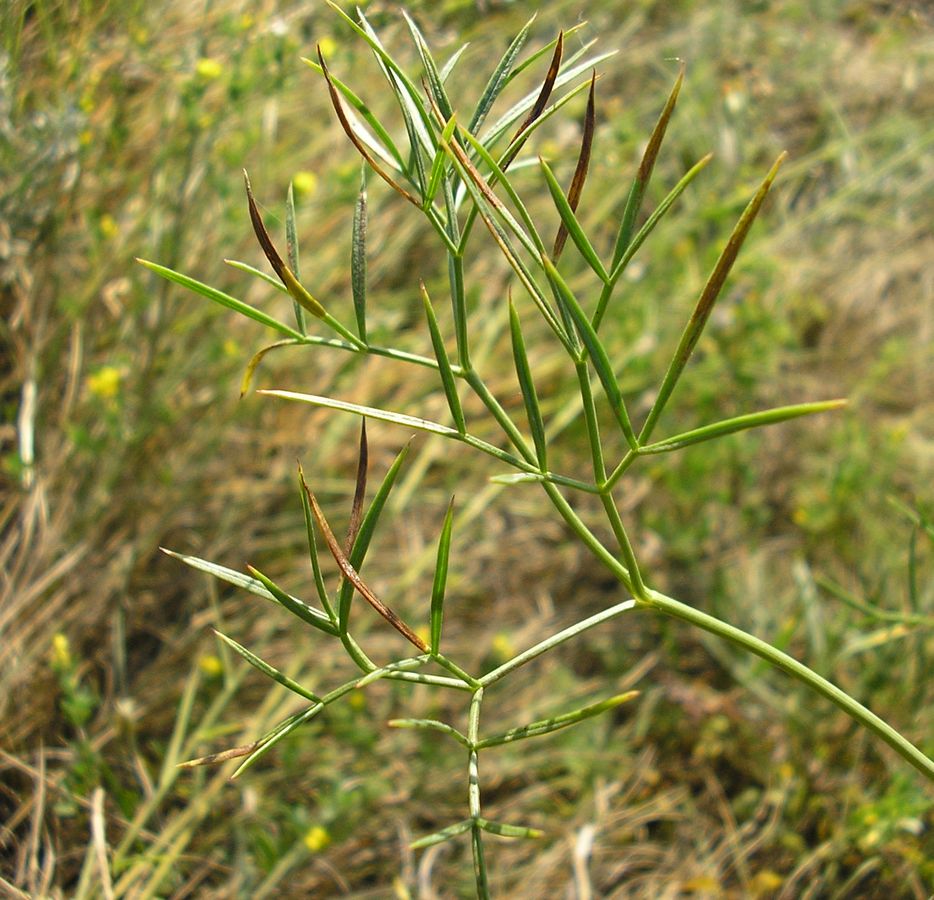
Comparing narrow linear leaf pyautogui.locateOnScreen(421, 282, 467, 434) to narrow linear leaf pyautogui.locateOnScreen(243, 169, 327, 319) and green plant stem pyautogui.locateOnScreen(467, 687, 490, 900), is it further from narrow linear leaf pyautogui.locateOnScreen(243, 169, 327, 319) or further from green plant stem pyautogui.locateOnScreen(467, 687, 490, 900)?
green plant stem pyautogui.locateOnScreen(467, 687, 490, 900)

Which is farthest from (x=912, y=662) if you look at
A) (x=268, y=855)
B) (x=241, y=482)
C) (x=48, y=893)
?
(x=48, y=893)

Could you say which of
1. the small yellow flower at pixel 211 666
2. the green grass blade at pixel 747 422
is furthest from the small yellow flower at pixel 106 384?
the green grass blade at pixel 747 422

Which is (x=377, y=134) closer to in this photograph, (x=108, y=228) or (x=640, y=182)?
(x=640, y=182)

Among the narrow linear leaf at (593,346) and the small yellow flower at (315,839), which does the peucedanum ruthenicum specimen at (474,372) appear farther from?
the small yellow flower at (315,839)

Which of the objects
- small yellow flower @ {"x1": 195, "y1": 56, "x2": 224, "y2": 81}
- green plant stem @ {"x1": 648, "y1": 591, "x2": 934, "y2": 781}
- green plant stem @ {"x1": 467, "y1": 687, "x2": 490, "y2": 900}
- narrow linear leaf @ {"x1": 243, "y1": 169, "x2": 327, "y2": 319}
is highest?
small yellow flower @ {"x1": 195, "y1": 56, "x2": 224, "y2": 81}

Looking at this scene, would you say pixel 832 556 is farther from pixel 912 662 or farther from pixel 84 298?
pixel 84 298

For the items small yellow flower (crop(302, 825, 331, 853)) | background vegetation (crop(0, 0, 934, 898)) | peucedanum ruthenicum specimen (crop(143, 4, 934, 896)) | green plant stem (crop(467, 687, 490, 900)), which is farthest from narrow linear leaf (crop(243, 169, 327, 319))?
small yellow flower (crop(302, 825, 331, 853))
